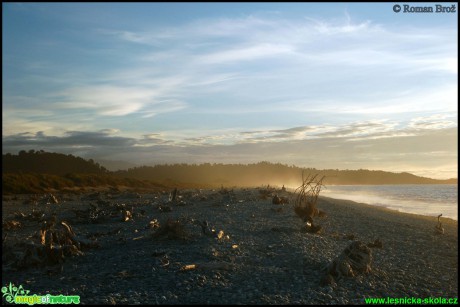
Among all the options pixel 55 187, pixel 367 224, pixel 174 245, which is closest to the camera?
pixel 174 245

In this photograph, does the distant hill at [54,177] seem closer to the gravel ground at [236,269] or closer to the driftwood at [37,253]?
the gravel ground at [236,269]

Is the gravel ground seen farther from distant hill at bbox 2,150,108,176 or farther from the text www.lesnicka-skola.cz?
distant hill at bbox 2,150,108,176

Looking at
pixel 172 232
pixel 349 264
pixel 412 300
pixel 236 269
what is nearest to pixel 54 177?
pixel 172 232

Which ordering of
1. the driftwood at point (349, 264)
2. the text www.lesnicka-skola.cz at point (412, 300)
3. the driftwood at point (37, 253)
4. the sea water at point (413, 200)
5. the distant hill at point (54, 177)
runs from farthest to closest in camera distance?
Result: 1. the distant hill at point (54, 177)
2. the sea water at point (413, 200)
3. the driftwood at point (37, 253)
4. the driftwood at point (349, 264)
5. the text www.lesnicka-skola.cz at point (412, 300)

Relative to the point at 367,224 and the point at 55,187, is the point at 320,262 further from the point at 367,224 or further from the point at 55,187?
the point at 55,187

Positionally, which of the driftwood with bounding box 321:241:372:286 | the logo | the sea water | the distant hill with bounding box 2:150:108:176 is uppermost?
the distant hill with bounding box 2:150:108:176

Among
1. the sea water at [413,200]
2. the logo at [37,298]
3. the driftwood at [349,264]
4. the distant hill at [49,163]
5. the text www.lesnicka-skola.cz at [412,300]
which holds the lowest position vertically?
the sea water at [413,200]

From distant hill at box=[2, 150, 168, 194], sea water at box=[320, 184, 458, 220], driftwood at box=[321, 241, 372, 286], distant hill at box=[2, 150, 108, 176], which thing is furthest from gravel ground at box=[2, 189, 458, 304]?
distant hill at box=[2, 150, 108, 176]

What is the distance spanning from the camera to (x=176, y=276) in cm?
921

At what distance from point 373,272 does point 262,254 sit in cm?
306

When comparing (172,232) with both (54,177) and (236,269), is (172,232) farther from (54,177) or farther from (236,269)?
(54,177)

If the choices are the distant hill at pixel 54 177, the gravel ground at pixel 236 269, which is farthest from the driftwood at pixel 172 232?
the distant hill at pixel 54 177

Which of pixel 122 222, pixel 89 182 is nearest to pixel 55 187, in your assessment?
pixel 89 182

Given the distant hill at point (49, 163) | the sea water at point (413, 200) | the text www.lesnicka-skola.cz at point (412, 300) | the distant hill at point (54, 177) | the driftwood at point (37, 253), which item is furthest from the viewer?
the distant hill at point (49, 163)
